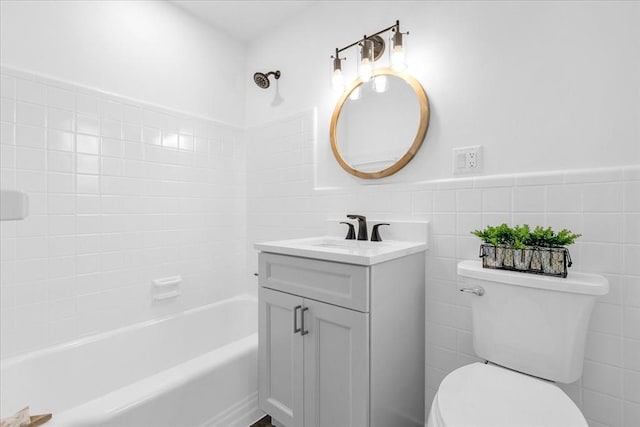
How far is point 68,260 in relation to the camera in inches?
62.8

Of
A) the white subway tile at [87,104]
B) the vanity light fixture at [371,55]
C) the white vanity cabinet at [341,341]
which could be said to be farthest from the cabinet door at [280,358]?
the white subway tile at [87,104]

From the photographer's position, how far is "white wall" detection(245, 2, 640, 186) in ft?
3.64

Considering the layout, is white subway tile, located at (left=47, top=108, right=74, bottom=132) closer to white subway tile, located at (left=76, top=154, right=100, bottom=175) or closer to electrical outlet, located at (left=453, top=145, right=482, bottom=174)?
white subway tile, located at (left=76, top=154, right=100, bottom=175)

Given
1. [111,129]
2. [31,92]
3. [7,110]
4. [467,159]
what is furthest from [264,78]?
[467,159]

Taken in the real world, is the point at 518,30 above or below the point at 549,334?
above

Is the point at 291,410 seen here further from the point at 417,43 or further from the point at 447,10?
the point at 447,10

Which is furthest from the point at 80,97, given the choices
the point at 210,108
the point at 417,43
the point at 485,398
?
the point at 485,398

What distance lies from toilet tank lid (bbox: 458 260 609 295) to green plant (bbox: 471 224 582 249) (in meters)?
0.11

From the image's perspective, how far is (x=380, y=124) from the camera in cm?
169

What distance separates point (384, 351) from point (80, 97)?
1923 millimetres

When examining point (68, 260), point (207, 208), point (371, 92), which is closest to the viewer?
point (68, 260)

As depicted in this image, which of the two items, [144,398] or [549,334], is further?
[144,398]

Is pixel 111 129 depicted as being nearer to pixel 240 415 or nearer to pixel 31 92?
pixel 31 92

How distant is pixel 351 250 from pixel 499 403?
2.27 ft
